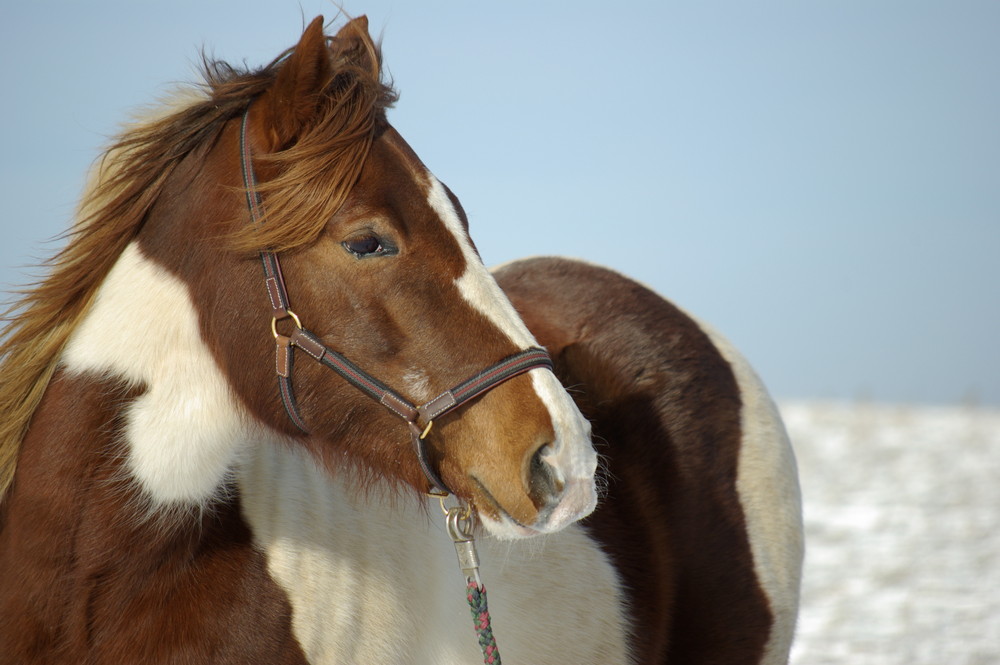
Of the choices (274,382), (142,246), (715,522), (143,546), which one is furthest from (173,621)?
(715,522)

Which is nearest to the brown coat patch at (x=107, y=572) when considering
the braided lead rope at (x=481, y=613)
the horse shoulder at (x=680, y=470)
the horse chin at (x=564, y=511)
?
the braided lead rope at (x=481, y=613)

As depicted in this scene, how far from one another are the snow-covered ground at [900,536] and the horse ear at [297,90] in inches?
201

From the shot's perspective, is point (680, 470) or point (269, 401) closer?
point (269, 401)

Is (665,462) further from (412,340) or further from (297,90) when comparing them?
(297,90)

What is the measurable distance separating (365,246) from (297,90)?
45 centimetres

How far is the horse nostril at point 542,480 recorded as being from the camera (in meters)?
1.99

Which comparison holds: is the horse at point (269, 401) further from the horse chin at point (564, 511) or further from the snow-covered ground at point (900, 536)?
the snow-covered ground at point (900, 536)

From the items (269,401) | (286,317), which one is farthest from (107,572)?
(286,317)

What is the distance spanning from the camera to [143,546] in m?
2.20

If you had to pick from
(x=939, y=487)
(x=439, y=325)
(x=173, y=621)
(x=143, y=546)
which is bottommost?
(x=939, y=487)

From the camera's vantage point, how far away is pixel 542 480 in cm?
200

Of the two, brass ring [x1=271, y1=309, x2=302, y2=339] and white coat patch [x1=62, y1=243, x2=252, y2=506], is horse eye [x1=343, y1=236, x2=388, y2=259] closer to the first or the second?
brass ring [x1=271, y1=309, x2=302, y2=339]

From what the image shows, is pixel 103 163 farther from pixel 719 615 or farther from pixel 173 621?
pixel 719 615

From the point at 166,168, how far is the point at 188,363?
539mm
